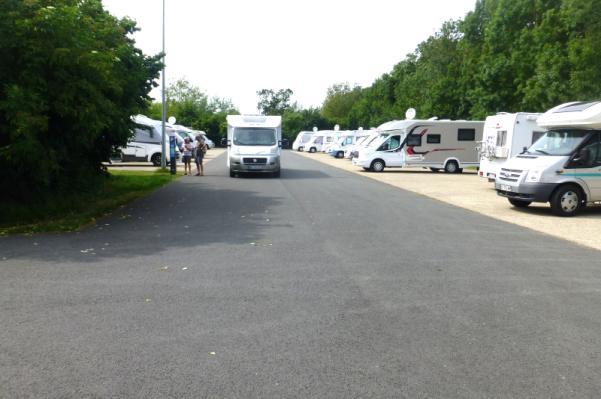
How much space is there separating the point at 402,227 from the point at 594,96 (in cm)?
2577

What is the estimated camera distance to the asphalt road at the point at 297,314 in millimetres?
4266

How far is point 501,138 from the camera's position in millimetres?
20844

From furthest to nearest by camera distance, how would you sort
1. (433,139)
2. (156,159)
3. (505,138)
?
(156,159) → (433,139) → (505,138)

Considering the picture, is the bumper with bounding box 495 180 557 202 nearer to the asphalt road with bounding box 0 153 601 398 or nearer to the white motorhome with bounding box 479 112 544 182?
the asphalt road with bounding box 0 153 601 398

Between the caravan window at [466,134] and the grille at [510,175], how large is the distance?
616 inches

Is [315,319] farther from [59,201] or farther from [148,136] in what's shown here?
[148,136]

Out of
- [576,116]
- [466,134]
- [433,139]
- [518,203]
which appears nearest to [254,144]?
[433,139]

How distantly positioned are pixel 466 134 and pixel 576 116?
1639 cm

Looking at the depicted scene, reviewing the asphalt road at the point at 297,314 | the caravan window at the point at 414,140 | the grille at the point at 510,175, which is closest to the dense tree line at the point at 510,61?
the caravan window at the point at 414,140

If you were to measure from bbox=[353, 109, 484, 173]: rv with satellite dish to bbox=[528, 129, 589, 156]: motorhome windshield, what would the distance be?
49.0ft

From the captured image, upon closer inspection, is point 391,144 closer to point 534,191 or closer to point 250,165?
point 250,165

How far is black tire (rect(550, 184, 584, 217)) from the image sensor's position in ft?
47.6

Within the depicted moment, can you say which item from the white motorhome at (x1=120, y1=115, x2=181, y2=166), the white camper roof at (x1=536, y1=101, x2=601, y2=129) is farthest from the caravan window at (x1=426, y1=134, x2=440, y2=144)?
the white camper roof at (x1=536, y1=101, x2=601, y2=129)

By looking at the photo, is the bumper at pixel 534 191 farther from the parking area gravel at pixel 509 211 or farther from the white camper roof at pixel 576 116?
the white camper roof at pixel 576 116
